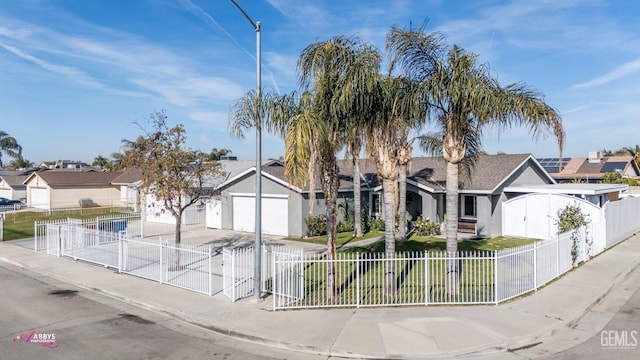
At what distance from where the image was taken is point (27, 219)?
1235 inches

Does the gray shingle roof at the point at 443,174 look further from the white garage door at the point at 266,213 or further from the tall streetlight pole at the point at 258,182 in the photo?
the tall streetlight pole at the point at 258,182

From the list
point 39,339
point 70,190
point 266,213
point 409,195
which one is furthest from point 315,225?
point 70,190

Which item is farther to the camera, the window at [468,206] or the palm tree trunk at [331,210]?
the window at [468,206]

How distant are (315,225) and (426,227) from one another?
230 inches

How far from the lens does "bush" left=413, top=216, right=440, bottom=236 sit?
22516 millimetres

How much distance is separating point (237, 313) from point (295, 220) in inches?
480

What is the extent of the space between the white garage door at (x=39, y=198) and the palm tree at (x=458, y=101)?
4190 cm

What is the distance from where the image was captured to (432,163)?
27609 mm

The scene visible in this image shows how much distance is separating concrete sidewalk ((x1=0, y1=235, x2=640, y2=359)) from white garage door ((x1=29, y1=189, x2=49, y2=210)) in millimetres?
34775

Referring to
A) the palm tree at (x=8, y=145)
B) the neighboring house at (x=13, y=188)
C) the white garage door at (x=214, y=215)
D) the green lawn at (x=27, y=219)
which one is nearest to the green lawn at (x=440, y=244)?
the white garage door at (x=214, y=215)

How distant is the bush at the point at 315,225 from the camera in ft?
71.8

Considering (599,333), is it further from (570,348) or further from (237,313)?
(237,313)

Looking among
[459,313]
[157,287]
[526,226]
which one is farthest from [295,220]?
[459,313]

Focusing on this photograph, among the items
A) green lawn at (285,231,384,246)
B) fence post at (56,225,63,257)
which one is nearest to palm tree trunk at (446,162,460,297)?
green lawn at (285,231,384,246)
